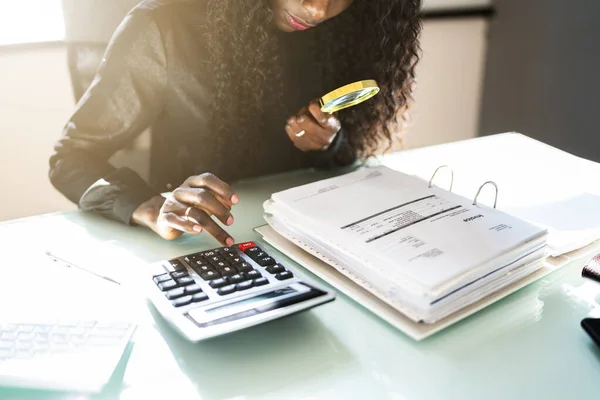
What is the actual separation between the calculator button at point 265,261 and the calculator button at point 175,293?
0.10 meters

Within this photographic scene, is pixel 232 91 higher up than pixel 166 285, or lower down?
higher up

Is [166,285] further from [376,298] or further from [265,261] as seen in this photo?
[376,298]

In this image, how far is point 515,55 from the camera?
2174mm

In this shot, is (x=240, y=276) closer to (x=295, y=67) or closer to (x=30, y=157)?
(x=295, y=67)

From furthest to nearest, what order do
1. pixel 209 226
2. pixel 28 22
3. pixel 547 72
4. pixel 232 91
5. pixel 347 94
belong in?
1. pixel 547 72
2. pixel 28 22
3. pixel 232 91
4. pixel 347 94
5. pixel 209 226

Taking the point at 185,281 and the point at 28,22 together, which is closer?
the point at 185,281

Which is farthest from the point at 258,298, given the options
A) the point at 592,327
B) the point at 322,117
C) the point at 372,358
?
the point at 322,117

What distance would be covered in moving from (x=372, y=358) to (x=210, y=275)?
199 mm

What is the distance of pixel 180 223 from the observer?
0.73 metres

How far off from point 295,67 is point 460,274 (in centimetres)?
77

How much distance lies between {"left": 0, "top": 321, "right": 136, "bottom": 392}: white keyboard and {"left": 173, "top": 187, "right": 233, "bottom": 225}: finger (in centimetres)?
23

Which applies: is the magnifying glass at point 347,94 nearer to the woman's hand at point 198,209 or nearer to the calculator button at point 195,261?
the woman's hand at point 198,209

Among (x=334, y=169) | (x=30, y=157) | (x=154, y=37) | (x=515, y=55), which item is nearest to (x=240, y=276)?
(x=334, y=169)

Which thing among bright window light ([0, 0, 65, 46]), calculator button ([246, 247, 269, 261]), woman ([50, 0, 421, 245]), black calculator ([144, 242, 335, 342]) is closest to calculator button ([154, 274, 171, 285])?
black calculator ([144, 242, 335, 342])
